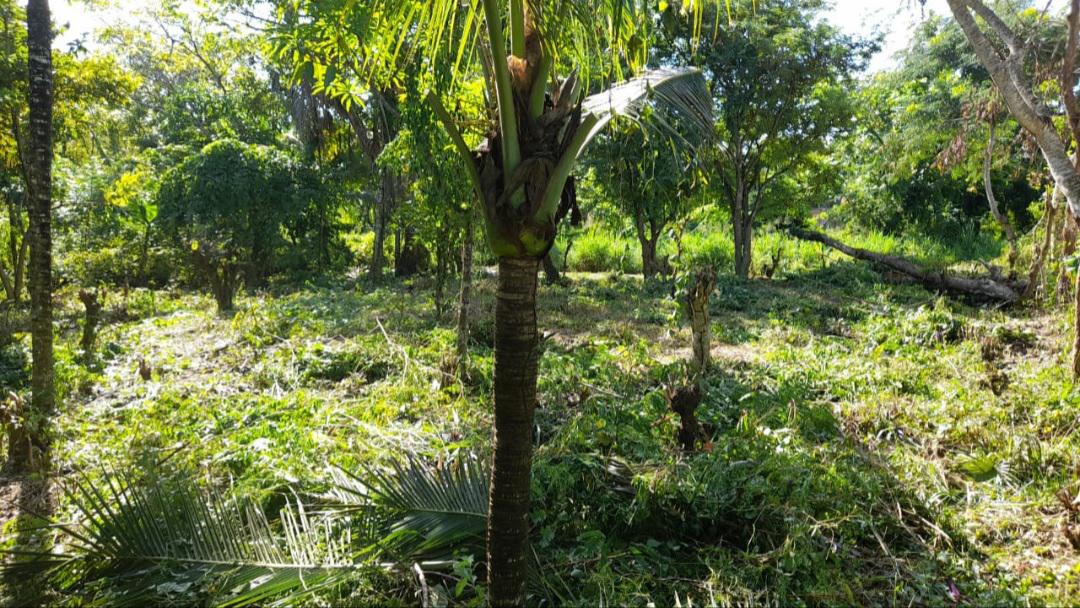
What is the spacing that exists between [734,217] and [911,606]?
12.0m

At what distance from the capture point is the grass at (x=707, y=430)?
3.16 m

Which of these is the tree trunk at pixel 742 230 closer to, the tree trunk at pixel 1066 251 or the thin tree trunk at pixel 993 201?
the thin tree trunk at pixel 993 201

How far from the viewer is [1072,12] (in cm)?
569

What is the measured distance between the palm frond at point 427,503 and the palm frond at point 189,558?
0.82 ft

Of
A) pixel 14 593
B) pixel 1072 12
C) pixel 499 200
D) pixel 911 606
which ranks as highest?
pixel 1072 12

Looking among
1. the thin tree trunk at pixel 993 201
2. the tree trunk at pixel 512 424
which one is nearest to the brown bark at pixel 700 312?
the tree trunk at pixel 512 424

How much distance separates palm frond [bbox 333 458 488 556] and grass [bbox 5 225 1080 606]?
17cm

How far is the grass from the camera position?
3.16m

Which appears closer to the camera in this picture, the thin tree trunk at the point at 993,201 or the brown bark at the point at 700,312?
the brown bark at the point at 700,312

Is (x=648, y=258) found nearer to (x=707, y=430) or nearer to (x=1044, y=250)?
(x=1044, y=250)

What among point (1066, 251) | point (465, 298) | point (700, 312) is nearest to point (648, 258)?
point (700, 312)

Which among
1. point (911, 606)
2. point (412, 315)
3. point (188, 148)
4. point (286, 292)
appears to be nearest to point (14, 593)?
point (911, 606)

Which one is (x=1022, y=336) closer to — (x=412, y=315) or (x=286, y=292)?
(x=412, y=315)

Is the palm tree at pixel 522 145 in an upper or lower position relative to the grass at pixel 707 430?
upper
